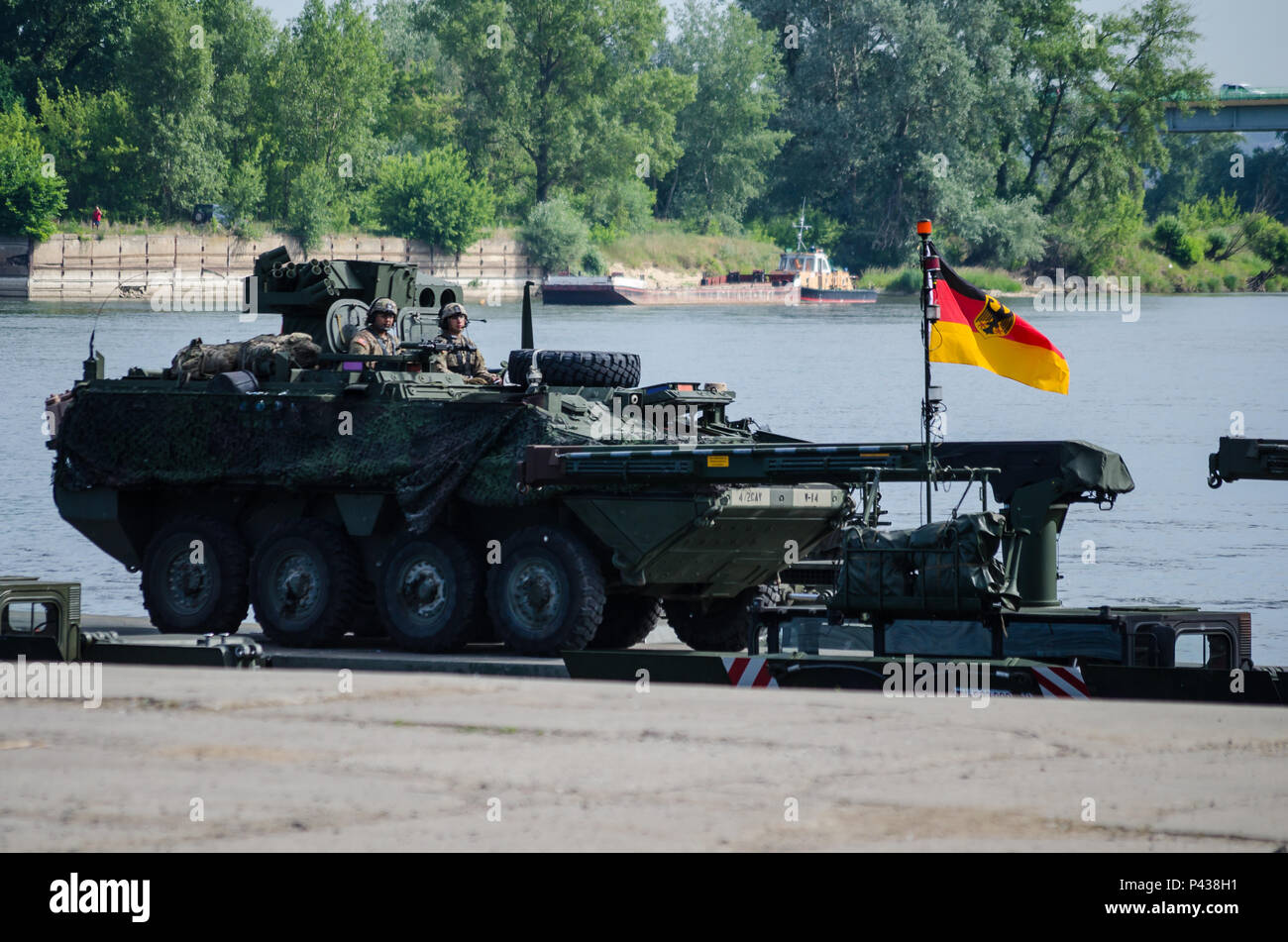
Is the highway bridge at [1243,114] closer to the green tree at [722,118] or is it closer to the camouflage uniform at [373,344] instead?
the green tree at [722,118]

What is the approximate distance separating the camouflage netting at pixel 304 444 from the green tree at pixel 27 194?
64753mm

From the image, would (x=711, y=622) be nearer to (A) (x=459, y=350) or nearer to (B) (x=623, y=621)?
(B) (x=623, y=621)

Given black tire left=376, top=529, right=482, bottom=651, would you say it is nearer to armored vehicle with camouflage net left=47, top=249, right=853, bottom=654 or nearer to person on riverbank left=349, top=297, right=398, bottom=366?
armored vehicle with camouflage net left=47, top=249, right=853, bottom=654

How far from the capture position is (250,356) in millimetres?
16609

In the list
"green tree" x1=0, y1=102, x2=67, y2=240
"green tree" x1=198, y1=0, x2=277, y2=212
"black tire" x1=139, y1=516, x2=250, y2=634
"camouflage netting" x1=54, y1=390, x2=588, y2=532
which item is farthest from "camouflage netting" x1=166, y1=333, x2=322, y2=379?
"green tree" x1=198, y1=0, x2=277, y2=212

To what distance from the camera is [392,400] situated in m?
15.6

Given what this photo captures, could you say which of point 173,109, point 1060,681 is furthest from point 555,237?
A: point 1060,681

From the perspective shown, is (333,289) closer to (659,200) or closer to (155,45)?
(155,45)

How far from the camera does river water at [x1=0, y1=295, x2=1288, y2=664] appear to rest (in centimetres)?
2519

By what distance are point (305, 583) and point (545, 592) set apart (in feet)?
→ 7.62

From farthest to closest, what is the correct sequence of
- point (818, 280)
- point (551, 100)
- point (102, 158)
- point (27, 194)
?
1. point (551, 100)
2. point (818, 280)
3. point (102, 158)
4. point (27, 194)

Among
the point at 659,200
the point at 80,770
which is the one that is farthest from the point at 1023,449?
the point at 659,200

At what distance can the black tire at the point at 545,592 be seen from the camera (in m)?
14.3
